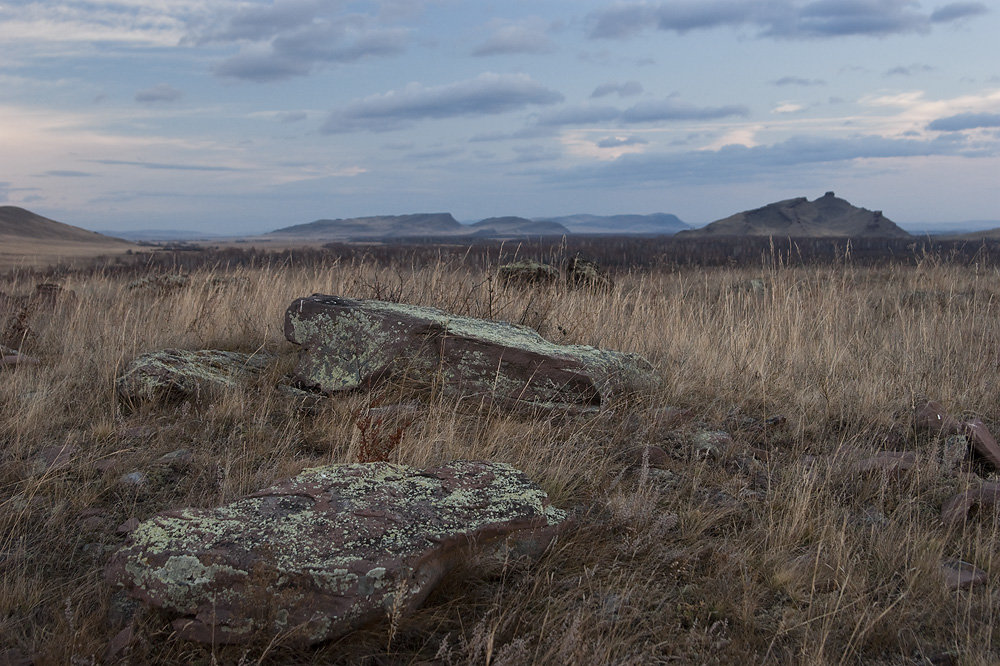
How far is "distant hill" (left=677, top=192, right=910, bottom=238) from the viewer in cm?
8056

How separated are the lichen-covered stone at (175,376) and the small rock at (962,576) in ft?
13.2

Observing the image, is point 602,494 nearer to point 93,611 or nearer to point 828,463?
point 828,463

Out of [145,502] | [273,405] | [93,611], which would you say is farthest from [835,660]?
[273,405]

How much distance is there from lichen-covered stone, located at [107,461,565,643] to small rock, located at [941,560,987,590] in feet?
5.20

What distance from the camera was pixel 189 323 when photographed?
6.07 m

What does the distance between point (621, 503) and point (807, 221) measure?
321 ft

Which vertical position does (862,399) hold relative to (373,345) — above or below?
below

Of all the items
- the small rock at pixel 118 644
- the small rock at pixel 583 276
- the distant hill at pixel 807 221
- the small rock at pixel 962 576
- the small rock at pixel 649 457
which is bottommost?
the small rock at pixel 962 576

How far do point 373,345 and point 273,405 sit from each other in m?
0.75

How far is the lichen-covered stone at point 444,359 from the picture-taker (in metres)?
4.36

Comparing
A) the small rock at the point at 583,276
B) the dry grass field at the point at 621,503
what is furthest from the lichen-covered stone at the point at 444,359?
the small rock at the point at 583,276

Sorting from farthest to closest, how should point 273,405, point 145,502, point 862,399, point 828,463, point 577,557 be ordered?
point 862,399 < point 273,405 < point 828,463 < point 145,502 < point 577,557

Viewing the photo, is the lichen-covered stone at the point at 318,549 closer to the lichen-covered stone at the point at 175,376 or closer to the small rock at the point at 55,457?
the small rock at the point at 55,457

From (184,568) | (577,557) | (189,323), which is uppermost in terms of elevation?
(189,323)
